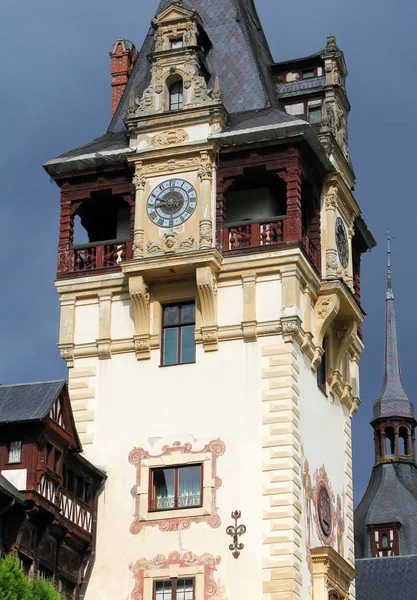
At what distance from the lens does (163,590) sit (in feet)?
115

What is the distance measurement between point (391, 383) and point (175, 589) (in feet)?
204

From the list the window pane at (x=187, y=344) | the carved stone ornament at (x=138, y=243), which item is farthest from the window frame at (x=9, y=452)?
the carved stone ornament at (x=138, y=243)

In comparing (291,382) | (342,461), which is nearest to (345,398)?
(342,461)

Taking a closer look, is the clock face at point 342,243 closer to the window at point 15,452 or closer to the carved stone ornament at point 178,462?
the carved stone ornament at point 178,462

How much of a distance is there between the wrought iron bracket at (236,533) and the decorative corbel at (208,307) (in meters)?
4.43

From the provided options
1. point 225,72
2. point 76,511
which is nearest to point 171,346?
point 76,511

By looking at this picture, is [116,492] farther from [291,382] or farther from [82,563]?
[291,382]

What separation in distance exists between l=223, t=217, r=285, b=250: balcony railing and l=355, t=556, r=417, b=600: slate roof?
3115cm

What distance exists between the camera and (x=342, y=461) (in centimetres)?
4025

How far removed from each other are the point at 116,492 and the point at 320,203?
9.75 metres

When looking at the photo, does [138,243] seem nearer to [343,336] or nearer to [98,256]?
[98,256]

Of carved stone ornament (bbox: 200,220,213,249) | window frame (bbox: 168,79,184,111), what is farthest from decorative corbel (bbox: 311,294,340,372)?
window frame (bbox: 168,79,184,111)

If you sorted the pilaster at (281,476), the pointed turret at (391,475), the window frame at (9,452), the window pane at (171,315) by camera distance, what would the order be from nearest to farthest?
the window frame at (9,452) < the pilaster at (281,476) < the window pane at (171,315) < the pointed turret at (391,475)

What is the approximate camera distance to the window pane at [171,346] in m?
37.7
